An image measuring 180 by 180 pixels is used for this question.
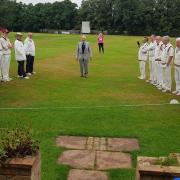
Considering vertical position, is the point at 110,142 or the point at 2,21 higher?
Result: the point at 2,21

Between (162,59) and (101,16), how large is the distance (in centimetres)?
9046

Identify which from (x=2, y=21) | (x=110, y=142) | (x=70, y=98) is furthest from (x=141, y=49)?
(x=2, y=21)

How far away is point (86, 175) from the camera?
24.8 ft

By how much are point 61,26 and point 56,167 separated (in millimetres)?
107015

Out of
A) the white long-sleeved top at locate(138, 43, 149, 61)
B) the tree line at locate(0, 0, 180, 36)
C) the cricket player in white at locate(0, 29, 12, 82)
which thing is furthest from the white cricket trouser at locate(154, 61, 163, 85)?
the tree line at locate(0, 0, 180, 36)

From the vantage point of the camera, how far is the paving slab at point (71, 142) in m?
9.17

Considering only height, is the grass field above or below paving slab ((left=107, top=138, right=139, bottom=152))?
above

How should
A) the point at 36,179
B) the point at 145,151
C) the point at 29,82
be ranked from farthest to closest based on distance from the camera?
the point at 29,82 → the point at 145,151 → the point at 36,179

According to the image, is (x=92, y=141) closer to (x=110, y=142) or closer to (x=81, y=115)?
(x=110, y=142)

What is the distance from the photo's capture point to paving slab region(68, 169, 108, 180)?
746 centimetres

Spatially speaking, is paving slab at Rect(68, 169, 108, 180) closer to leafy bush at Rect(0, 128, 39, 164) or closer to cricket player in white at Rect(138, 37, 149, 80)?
leafy bush at Rect(0, 128, 39, 164)

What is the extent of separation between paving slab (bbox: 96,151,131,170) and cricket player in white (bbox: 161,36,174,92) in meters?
7.84

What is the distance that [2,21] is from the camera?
89.7 meters

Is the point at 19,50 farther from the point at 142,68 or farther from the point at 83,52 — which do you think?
the point at 142,68
